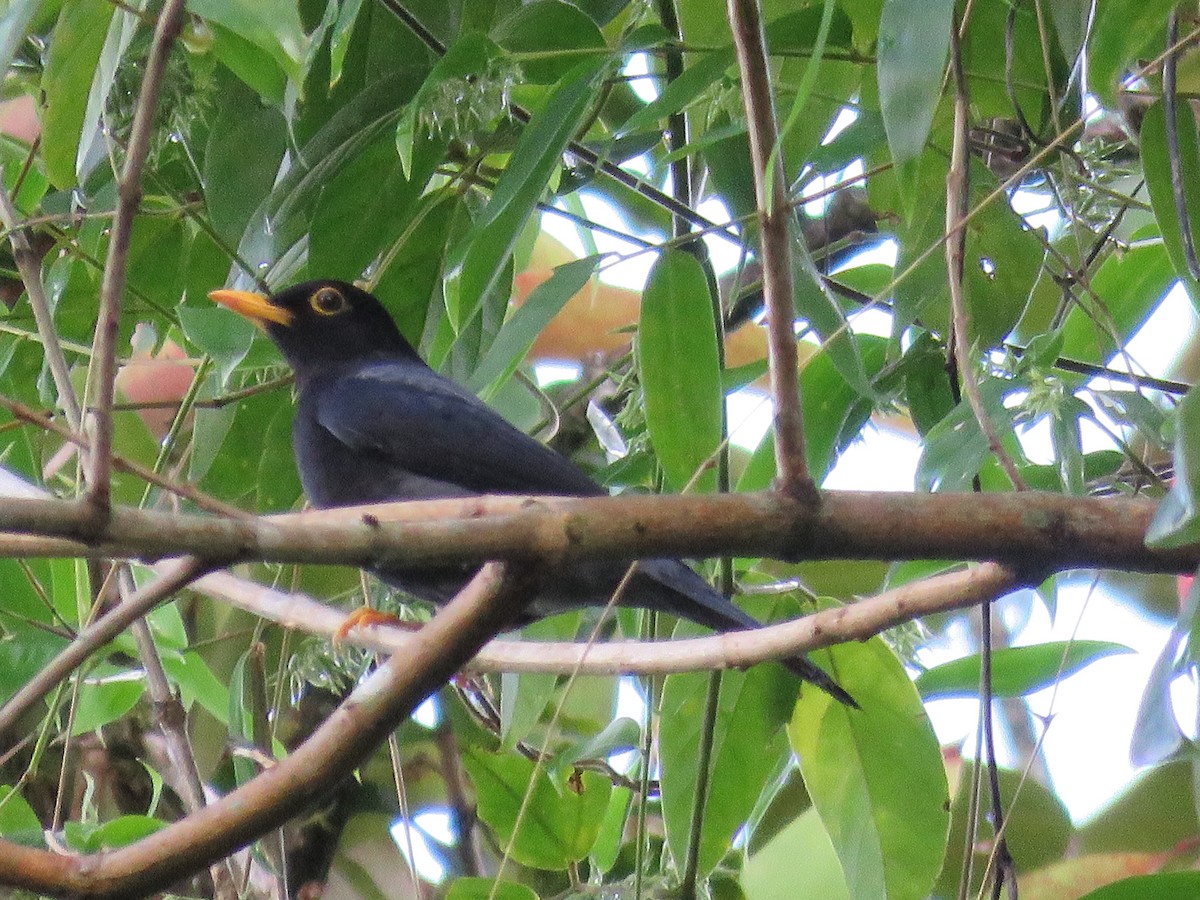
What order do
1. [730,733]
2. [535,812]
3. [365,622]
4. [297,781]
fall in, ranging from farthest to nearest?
[535,812] < [365,622] < [730,733] < [297,781]

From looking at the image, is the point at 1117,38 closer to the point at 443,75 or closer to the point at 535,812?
the point at 443,75

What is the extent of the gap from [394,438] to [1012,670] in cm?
173

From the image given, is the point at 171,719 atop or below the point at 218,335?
below

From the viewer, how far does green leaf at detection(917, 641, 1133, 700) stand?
3064 mm

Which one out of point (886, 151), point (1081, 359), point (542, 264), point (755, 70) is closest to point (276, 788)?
point (755, 70)

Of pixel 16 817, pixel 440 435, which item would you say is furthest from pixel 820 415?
pixel 16 817

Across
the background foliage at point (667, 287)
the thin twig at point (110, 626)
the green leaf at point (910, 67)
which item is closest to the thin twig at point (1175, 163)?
the background foliage at point (667, 287)

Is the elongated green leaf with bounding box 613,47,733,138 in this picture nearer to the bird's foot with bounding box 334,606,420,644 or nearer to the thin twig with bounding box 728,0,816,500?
the thin twig with bounding box 728,0,816,500

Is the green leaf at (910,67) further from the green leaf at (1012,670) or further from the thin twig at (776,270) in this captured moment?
the green leaf at (1012,670)

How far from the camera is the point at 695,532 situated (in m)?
1.80

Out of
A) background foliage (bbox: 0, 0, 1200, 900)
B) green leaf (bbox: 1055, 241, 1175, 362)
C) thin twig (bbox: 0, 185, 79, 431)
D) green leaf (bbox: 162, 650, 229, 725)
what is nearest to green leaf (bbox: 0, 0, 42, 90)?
background foliage (bbox: 0, 0, 1200, 900)

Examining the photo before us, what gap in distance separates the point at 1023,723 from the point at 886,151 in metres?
2.15

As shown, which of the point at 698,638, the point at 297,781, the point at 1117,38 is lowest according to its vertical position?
the point at 297,781

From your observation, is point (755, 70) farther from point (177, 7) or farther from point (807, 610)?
point (807, 610)
